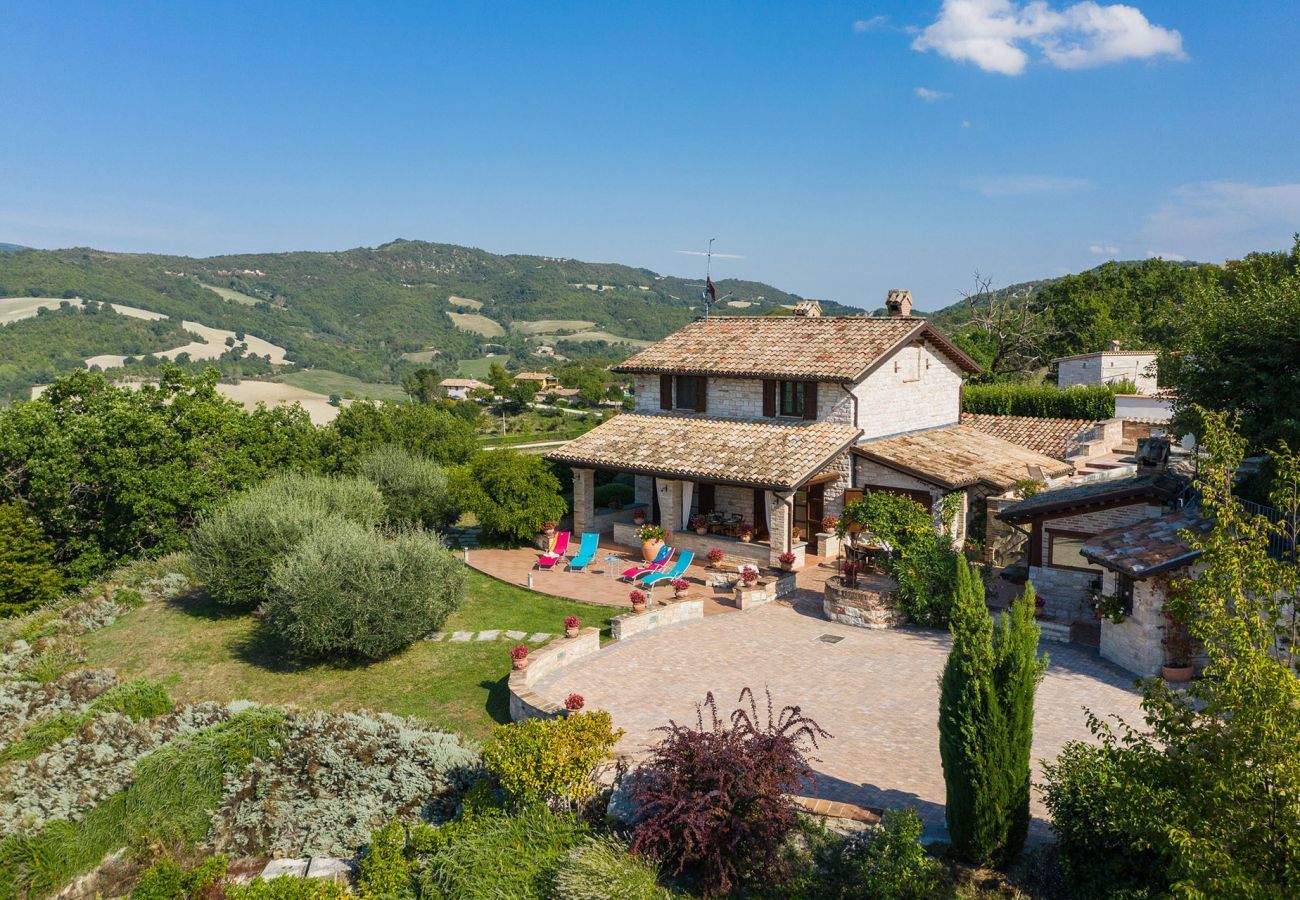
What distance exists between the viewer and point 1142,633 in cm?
1431

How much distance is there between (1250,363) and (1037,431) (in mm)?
16226

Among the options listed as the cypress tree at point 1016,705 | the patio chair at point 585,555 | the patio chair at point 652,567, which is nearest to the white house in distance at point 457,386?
the patio chair at point 585,555

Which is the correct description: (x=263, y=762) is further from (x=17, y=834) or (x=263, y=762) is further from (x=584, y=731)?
(x=584, y=731)

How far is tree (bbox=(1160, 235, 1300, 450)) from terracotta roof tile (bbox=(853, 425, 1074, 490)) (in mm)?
5194

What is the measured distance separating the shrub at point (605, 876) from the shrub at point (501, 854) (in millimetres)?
384

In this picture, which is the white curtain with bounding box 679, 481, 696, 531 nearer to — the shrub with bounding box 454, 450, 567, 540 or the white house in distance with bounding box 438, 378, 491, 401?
the shrub with bounding box 454, 450, 567, 540

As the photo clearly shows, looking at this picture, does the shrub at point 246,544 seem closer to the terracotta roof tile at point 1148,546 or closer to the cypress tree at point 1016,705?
the cypress tree at point 1016,705

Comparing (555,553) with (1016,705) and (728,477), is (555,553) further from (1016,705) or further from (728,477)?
(1016,705)

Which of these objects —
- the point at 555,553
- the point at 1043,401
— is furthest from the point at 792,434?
the point at 1043,401

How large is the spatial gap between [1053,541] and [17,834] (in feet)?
63.9

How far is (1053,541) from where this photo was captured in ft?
59.1

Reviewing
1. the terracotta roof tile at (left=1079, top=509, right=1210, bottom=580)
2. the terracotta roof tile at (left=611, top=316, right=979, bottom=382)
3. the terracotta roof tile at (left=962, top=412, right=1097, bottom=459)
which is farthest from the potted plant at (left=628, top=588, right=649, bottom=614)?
the terracotta roof tile at (left=962, top=412, right=1097, bottom=459)

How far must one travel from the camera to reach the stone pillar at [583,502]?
88.2ft

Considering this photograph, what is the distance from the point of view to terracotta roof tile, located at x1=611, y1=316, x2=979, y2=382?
24.8m
